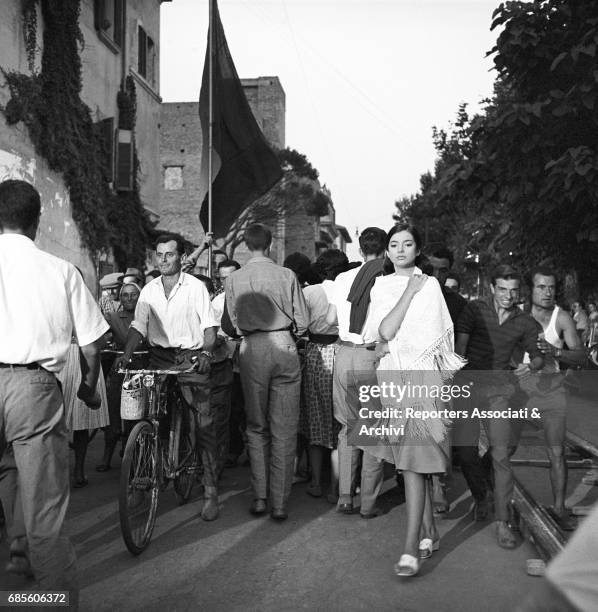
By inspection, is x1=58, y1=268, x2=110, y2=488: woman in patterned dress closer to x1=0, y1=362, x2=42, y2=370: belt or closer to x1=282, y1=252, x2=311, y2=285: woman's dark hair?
x1=282, y1=252, x2=311, y2=285: woman's dark hair

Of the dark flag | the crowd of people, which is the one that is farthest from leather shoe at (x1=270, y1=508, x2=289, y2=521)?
the dark flag

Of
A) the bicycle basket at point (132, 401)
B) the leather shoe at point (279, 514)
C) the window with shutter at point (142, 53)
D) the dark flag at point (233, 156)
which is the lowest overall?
the leather shoe at point (279, 514)

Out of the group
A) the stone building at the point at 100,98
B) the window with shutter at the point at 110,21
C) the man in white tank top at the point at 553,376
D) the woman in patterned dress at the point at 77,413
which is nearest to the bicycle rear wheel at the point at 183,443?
the woman in patterned dress at the point at 77,413

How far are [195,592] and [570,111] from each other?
7.01 meters

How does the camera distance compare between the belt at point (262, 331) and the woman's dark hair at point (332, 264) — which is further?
the woman's dark hair at point (332, 264)

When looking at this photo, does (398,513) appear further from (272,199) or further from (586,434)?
(272,199)

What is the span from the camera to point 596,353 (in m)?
17.0

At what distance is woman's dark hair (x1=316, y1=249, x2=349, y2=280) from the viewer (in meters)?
6.91

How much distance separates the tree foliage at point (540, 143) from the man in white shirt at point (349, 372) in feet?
12.5

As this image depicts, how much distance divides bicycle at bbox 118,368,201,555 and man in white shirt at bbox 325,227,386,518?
3.70 feet

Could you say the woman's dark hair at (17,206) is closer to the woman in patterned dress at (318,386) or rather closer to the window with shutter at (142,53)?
the woman in patterned dress at (318,386)

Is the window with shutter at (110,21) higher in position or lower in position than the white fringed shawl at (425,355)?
higher

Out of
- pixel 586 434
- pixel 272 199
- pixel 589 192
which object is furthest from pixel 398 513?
pixel 272 199

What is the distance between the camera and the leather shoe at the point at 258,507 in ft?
18.6
